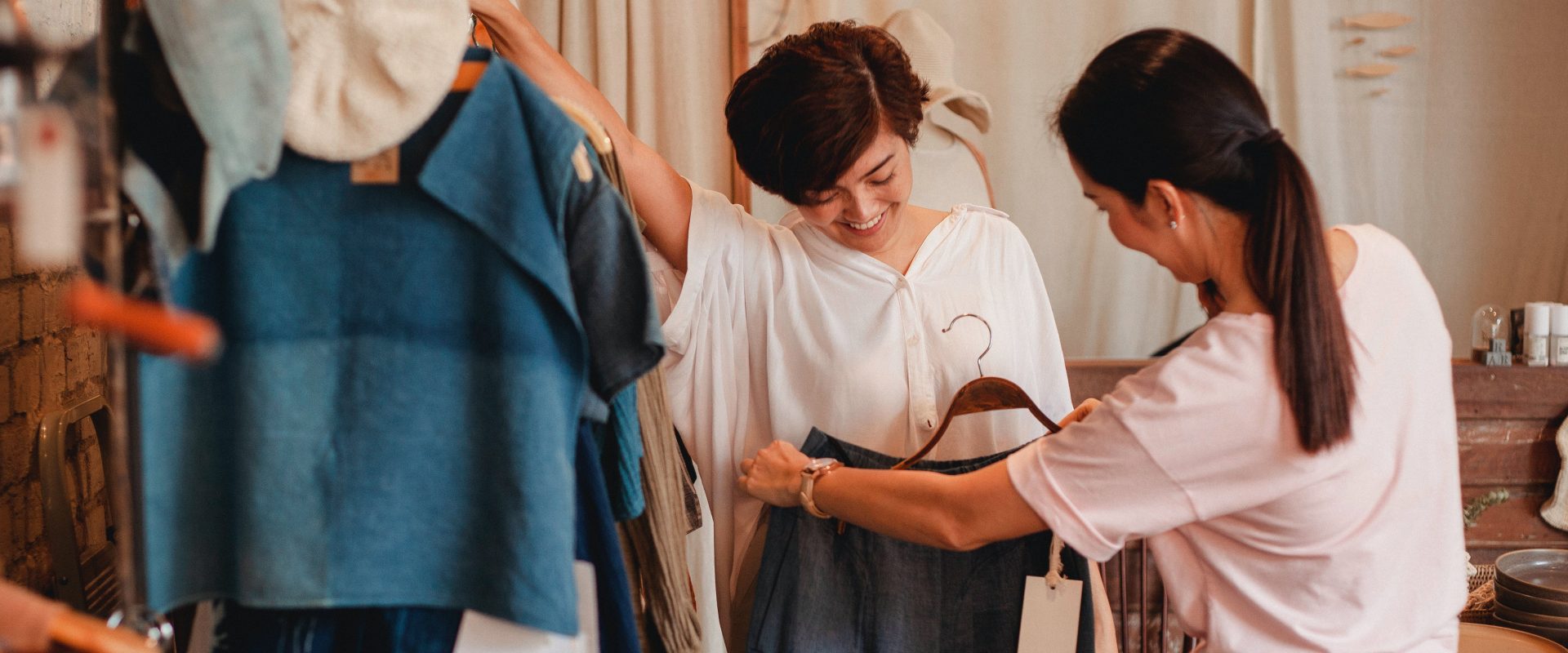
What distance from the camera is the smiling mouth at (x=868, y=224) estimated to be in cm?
157

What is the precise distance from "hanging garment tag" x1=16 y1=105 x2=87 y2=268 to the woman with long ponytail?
901mm

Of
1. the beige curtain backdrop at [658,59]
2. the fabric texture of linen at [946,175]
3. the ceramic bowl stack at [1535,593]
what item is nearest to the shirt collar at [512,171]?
the fabric texture of linen at [946,175]

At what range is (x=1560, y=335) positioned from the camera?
247 centimetres

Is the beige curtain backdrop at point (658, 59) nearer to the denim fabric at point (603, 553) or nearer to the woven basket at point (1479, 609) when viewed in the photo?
the denim fabric at point (603, 553)

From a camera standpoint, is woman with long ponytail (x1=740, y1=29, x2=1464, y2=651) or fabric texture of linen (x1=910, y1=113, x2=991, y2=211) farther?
fabric texture of linen (x1=910, y1=113, x2=991, y2=211)

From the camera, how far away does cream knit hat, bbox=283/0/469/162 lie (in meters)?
0.91

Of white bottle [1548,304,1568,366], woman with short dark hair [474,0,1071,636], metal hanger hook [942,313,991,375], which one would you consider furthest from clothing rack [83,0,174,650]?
white bottle [1548,304,1568,366]

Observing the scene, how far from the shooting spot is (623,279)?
39.3 inches

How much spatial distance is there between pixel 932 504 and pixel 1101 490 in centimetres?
21

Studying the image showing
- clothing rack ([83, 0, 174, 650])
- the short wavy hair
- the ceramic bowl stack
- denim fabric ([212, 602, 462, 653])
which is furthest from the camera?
the ceramic bowl stack

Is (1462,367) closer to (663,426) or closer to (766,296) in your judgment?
(766,296)

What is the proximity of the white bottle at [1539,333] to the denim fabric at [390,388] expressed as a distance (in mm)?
2385

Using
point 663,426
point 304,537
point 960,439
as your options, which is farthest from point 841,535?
point 304,537

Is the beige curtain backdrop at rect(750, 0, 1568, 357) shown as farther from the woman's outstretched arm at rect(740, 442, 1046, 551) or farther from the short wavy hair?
the woman's outstretched arm at rect(740, 442, 1046, 551)
